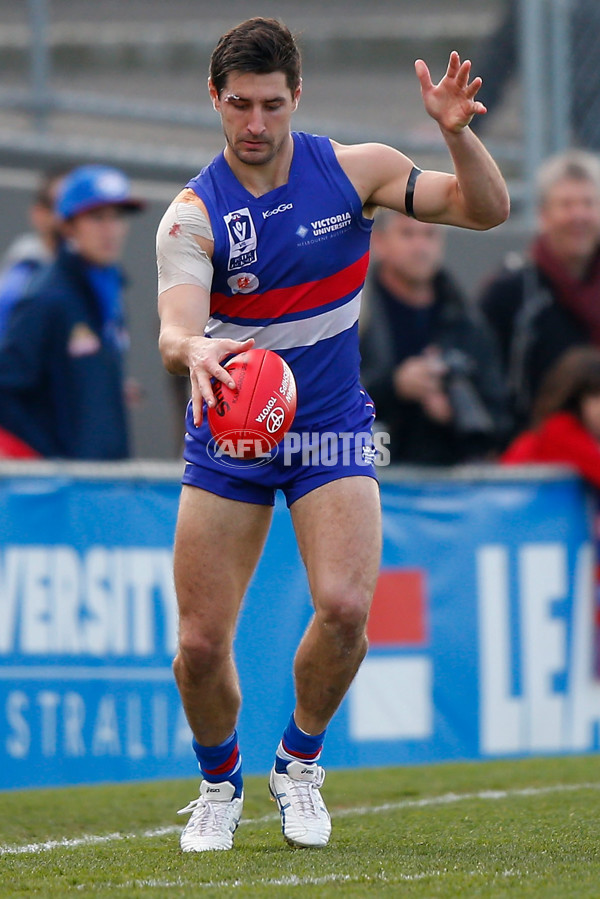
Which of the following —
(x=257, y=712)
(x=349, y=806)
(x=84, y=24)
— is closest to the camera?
(x=349, y=806)

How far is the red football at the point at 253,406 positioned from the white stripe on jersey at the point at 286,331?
1.62ft

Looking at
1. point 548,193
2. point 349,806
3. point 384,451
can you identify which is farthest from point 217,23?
point 349,806

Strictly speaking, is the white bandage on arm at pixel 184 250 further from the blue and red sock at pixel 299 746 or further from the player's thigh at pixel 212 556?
the blue and red sock at pixel 299 746

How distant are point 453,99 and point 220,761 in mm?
2393

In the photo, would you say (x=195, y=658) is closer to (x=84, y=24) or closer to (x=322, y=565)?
(x=322, y=565)

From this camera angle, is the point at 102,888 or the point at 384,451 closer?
the point at 102,888

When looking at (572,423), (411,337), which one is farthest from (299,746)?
(572,423)

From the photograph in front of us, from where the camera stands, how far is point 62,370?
8227 mm

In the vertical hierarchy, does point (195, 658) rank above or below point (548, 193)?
below

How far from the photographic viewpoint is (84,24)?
14.8 metres

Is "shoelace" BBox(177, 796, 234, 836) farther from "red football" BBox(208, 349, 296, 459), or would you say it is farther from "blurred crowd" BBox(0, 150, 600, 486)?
"blurred crowd" BBox(0, 150, 600, 486)

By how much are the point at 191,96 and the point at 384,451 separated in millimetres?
6185

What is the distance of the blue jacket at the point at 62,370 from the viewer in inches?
321

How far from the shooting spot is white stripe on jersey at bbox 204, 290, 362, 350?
5.23 m
